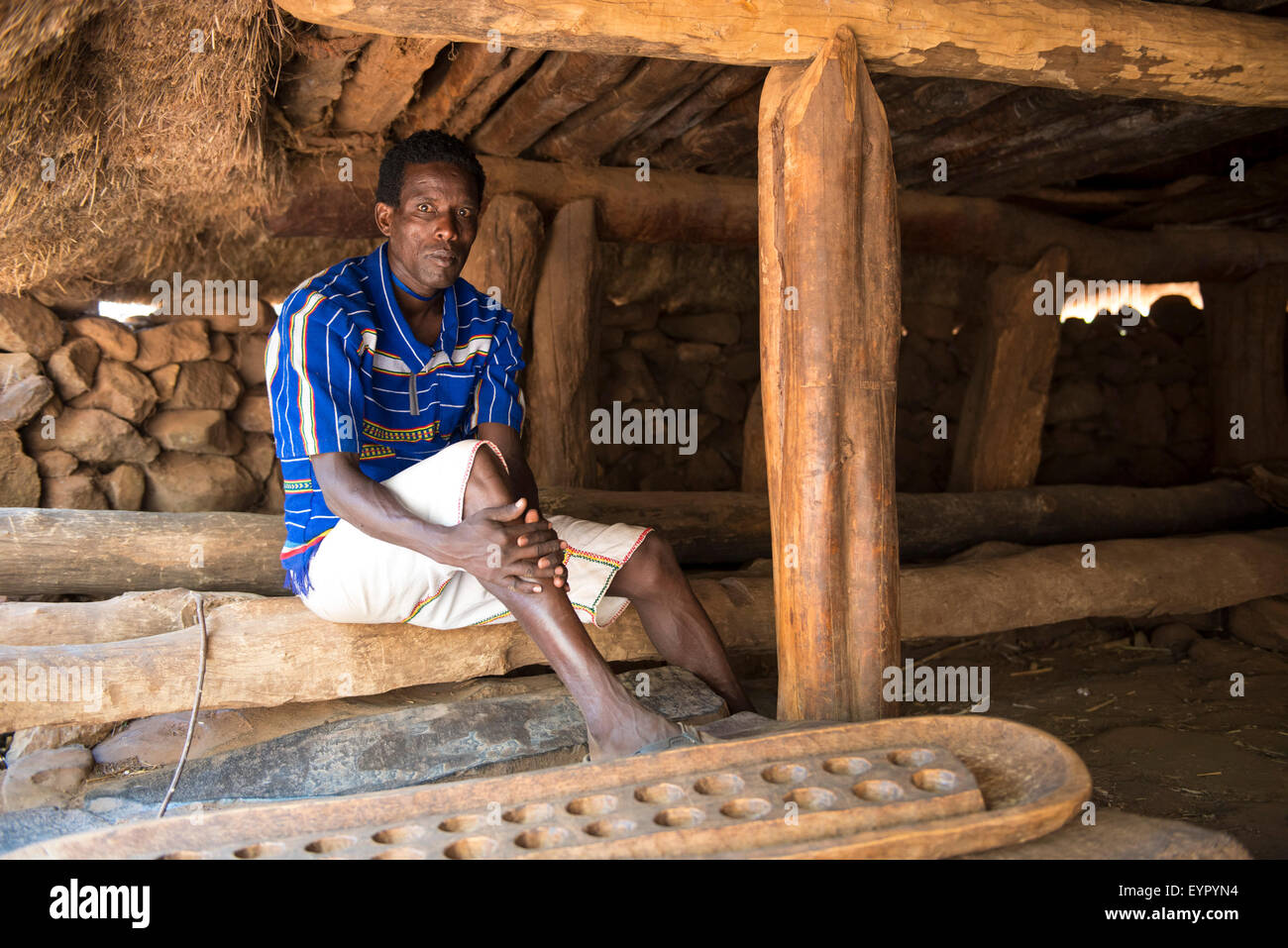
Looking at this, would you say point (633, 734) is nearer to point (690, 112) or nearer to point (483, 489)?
point (483, 489)

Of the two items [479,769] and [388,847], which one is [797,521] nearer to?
[479,769]

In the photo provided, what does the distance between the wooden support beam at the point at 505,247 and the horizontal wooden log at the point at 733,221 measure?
0.09m

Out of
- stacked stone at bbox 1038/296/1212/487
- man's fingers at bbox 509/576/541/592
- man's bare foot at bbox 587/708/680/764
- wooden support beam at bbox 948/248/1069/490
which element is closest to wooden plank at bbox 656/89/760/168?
wooden support beam at bbox 948/248/1069/490

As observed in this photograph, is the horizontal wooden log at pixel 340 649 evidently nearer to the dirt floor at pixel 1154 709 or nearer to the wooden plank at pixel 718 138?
the dirt floor at pixel 1154 709

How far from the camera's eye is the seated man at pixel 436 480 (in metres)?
2.30

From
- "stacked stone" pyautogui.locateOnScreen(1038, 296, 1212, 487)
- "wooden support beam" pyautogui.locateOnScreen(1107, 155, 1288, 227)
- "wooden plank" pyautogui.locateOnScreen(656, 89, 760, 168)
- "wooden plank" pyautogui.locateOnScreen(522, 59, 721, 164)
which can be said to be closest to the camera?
"wooden plank" pyautogui.locateOnScreen(522, 59, 721, 164)

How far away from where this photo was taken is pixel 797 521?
8.30 feet

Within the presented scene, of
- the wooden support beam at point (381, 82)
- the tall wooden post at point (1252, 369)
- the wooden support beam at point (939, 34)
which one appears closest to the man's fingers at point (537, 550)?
the wooden support beam at point (939, 34)

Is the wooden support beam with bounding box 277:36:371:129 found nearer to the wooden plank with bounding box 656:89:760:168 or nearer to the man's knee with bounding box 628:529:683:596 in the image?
the wooden plank with bounding box 656:89:760:168

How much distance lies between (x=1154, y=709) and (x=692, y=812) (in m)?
2.57

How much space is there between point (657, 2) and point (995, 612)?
2600mm

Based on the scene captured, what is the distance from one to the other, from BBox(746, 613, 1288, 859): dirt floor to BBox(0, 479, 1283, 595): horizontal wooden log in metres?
0.50

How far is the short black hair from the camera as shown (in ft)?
8.87

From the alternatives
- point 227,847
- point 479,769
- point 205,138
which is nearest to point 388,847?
point 227,847
